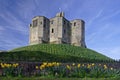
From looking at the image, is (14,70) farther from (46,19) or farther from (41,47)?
(46,19)

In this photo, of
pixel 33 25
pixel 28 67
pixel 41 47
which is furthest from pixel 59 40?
pixel 28 67

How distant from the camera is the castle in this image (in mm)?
68375

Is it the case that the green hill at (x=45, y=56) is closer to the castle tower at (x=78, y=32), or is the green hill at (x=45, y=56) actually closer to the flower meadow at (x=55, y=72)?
the flower meadow at (x=55, y=72)

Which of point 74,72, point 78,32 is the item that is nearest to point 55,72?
point 74,72

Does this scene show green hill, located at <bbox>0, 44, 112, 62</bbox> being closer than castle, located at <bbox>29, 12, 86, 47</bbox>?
Yes

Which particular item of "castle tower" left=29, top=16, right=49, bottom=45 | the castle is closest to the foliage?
the castle

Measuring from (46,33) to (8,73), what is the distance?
5782 cm

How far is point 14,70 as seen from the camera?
11938 millimetres

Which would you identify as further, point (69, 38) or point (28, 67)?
point (69, 38)

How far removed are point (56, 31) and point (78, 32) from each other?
19.8ft

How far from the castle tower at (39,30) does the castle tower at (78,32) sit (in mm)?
7138

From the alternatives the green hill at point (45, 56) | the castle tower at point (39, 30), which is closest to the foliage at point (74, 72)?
the green hill at point (45, 56)

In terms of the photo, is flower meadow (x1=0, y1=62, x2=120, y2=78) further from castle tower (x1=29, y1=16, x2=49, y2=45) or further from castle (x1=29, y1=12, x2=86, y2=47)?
castle tower (x1=29, y1=16, x2=49, y2=45)

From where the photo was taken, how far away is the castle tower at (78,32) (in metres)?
69.9
